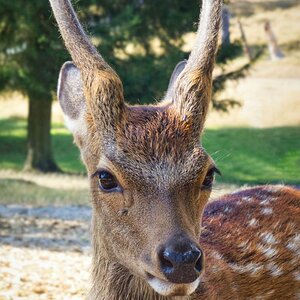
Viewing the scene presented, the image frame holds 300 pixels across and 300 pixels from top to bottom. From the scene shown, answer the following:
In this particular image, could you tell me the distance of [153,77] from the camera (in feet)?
73.8

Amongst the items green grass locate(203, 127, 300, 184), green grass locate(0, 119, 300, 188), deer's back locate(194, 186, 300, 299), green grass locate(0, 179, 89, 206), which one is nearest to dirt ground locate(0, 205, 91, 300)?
deer's back locate(194, 186, 300, 299)

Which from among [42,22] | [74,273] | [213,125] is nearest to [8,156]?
[213,125]

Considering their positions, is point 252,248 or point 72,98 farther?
point 252,248

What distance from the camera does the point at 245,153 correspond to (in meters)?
22.9

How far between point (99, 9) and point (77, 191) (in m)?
5.66

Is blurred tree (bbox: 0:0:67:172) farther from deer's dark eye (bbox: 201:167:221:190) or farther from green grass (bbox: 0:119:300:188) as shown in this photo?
deer's dark eye (bbox: 201:167:221:190)

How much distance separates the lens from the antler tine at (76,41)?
4863 millimetres

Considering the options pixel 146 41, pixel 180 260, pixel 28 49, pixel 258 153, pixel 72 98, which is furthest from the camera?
pixel 146 41

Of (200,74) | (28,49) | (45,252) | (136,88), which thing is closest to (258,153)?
(136,88)

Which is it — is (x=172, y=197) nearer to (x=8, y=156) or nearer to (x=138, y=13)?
(x=138, y=13)

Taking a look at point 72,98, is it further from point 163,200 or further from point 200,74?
point 163,200

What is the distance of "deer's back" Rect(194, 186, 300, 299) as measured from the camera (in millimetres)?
5203

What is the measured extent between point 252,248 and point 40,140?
2234 cm

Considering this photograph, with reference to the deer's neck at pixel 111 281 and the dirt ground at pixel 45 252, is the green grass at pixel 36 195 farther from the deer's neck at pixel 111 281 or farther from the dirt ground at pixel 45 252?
the deer's neck at pixel 111 281
